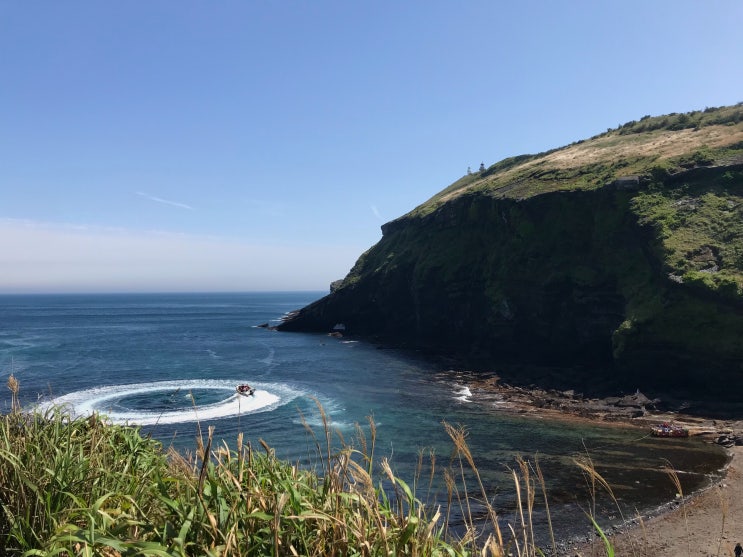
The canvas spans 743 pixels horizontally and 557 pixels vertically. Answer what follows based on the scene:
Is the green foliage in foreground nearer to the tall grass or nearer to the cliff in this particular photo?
→ the tall grass

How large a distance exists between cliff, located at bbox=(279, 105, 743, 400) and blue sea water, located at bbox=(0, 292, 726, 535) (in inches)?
400

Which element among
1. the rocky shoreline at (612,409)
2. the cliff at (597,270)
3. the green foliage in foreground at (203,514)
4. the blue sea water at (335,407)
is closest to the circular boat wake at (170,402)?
the blue sea water at (335,407)

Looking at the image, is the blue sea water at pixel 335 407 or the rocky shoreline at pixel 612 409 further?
the rocky shoreline at pixel 612 409

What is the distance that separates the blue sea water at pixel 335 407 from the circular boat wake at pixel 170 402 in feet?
0.50

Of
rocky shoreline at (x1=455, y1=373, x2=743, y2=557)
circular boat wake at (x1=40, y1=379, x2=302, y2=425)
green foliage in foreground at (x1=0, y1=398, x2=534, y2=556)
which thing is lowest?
rocky shoreline at (x1=455, y1=373, x2=743, y2=557)

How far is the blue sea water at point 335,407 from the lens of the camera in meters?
25.4

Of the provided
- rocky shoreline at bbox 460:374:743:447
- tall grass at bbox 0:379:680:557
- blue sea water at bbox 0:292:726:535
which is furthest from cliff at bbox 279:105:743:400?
tall grass at bbox 0:379:680:557

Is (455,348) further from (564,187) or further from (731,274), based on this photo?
(731,274)

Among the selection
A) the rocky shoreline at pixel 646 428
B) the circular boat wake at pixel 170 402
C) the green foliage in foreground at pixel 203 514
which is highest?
the green foliage in foreground at pixel 203 514

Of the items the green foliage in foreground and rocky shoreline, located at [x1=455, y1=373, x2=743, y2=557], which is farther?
rocky shoreline, located at [x1=455, y1=373, x2=743, y2=557]

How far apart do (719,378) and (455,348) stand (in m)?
34.6

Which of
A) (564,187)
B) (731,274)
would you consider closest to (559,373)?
(731,274)

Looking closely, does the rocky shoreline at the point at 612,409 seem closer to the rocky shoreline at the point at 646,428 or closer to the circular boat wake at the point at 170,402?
the rocky shoreline at the point at 646,428

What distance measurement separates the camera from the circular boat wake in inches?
1458
